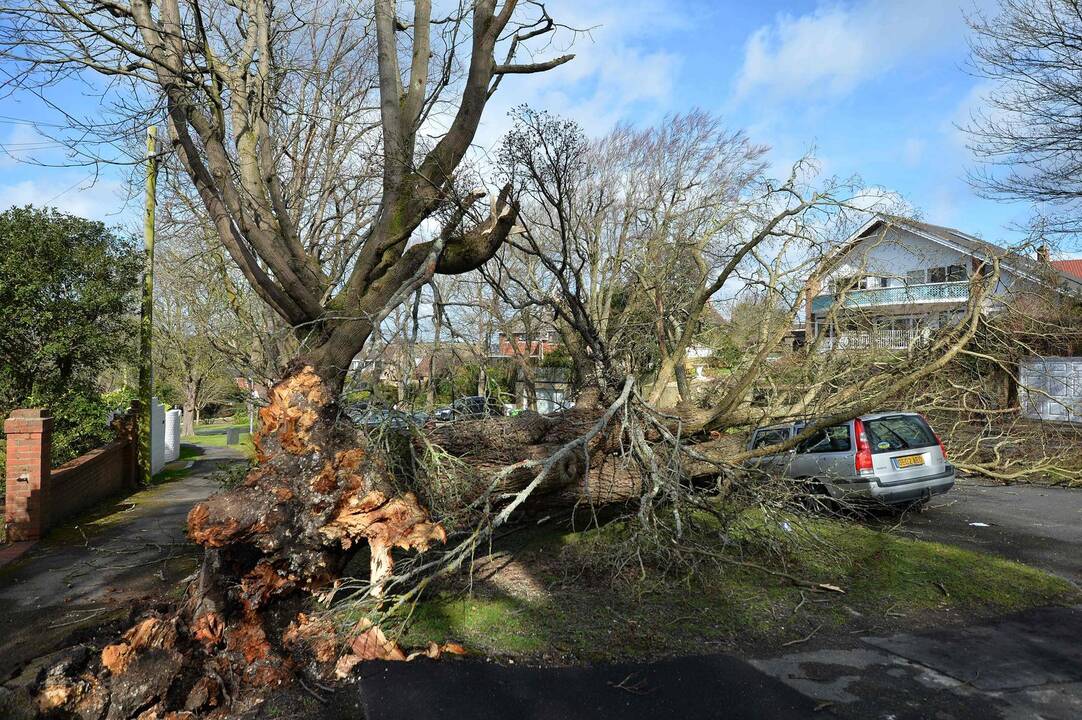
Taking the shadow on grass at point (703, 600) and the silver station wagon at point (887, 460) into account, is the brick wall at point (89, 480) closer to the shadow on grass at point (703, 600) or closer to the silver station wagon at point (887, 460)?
the shadow on grass at point (703, 600)

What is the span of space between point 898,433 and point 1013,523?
5.99ft

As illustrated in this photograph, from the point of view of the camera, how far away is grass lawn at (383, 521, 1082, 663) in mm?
4930

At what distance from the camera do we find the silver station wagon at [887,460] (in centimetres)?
854

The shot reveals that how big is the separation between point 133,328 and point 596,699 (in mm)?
12134

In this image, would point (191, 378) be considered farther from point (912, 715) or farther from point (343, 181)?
point (912, 715)

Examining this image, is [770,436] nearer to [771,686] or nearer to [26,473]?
[771,686]

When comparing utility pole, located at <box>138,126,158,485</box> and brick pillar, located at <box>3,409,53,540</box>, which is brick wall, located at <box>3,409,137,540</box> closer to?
brick pillar, located at <box>3,409,53,540</box>

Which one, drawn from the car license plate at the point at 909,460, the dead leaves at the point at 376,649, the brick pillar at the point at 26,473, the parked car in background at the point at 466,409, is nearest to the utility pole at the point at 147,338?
the brick pillar at the point at 26,473

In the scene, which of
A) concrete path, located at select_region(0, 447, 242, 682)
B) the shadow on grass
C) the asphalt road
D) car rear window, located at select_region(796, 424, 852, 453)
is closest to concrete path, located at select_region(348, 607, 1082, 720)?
the shadow on grass

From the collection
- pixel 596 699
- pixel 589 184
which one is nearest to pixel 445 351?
pixel 596 699

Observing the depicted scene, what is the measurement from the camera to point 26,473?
26.4ft

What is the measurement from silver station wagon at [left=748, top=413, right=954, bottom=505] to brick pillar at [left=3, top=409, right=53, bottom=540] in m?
8.69

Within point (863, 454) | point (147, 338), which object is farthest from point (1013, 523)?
point (147, 338)

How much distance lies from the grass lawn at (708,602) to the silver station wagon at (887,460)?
1572mm
